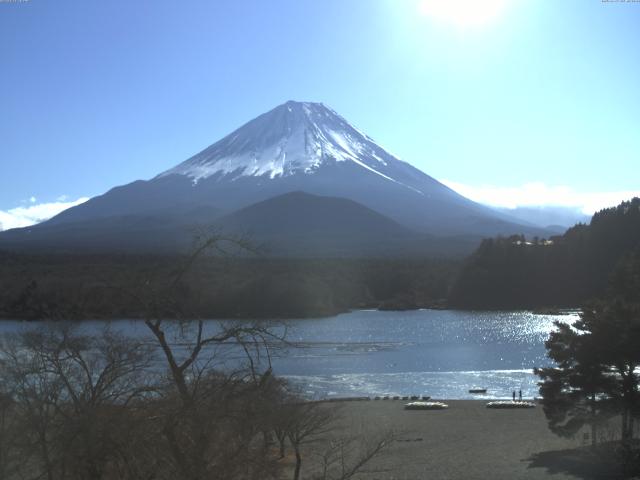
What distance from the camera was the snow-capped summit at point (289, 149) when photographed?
10969 centimetres

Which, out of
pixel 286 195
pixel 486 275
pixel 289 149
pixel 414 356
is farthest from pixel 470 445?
pixel 289 149

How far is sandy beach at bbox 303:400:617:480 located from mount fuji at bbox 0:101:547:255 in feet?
170

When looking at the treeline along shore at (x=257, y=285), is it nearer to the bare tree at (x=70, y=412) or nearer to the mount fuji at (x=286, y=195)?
the bare tree at (x=70, y=412)

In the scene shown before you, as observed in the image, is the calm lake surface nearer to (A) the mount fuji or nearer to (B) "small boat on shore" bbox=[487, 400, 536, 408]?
(B) "small boat on shore" bbox=[487, 400, 536, 408]

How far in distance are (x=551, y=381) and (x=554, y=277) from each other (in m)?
45.6

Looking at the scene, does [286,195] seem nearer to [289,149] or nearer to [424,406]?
[289,149]

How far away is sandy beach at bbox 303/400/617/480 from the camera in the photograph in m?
11.2

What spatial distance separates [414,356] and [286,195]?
63497mm

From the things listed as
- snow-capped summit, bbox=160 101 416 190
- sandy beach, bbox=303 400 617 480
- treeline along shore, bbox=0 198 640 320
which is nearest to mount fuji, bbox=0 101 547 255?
snow-capped summit, bbox=160 101 416 190

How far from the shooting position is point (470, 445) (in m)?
13.8

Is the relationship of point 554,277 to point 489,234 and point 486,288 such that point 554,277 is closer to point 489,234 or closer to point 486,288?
point 486,288

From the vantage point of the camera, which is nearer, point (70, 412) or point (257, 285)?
point (70, 412)

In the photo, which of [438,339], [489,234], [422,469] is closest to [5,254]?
[438,339]

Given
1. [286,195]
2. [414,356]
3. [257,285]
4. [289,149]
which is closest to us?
[414,356]
